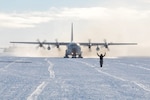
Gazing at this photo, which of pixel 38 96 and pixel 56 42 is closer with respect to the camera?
pixel 38 96

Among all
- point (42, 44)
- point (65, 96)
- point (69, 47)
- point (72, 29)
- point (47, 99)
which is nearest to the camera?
point (47, 99)

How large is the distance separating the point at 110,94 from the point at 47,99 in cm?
342

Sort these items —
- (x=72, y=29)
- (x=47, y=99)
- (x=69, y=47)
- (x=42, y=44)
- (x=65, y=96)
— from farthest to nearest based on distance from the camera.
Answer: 1. (x=72, y=29)
2. (x=42, y=44)
3. (x=69, y=47)
4. (x=65, y=96)
5. (x=47, y=99)

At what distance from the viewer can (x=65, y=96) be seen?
17594 mm

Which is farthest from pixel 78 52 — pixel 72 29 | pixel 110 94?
pixel 110 94

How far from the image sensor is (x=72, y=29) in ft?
422

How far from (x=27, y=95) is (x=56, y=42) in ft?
300

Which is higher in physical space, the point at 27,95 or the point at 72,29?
the point at 72,29

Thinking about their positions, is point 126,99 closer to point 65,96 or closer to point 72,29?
point 65,96

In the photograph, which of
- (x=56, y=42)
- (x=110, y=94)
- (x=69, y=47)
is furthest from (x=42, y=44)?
(x=110, y=94)

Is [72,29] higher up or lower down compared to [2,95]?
higher up

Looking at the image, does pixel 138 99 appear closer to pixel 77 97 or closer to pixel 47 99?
pixel 77 97

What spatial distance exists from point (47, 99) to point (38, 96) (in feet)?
3.53

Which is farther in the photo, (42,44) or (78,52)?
(42,44)
